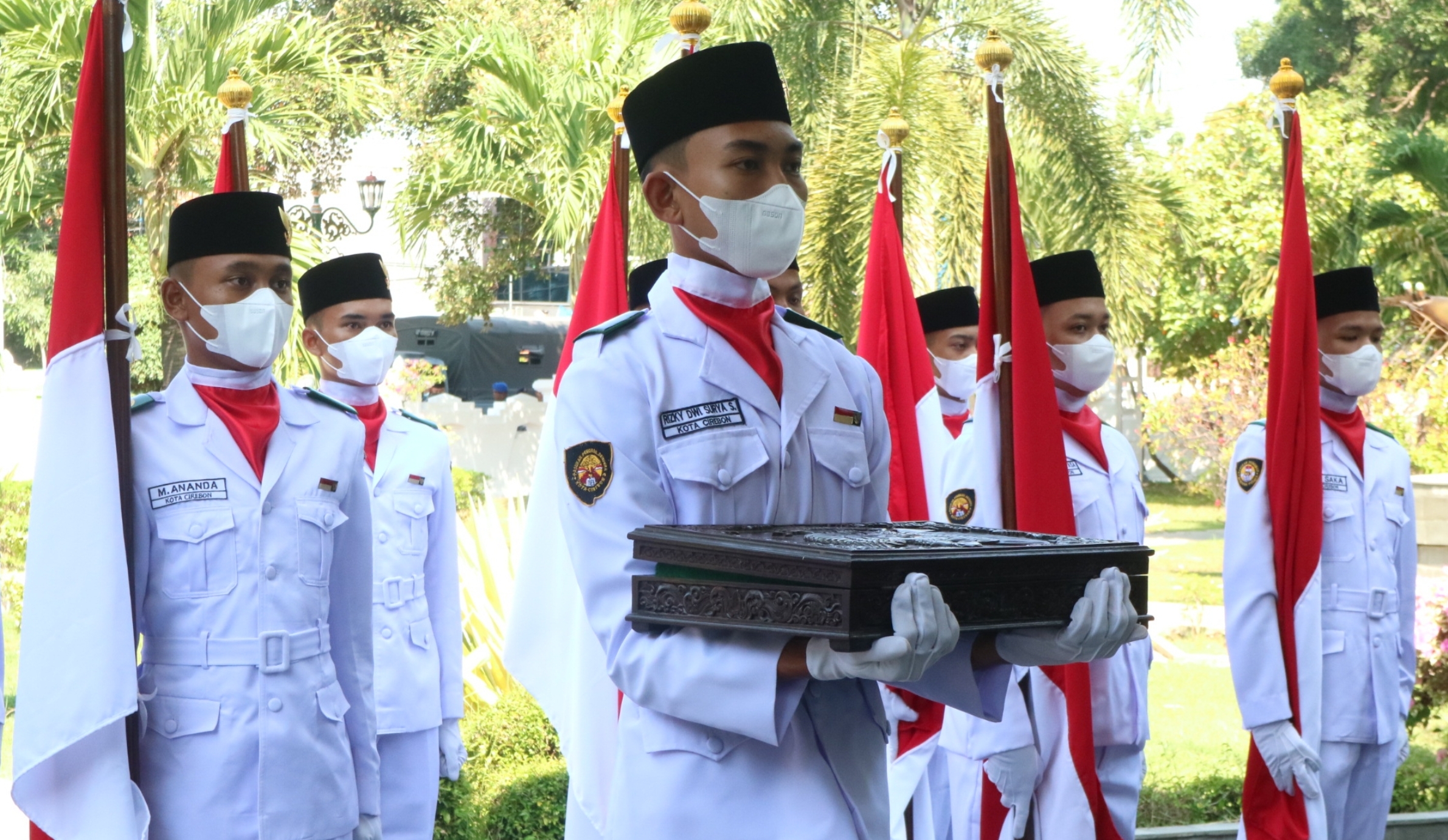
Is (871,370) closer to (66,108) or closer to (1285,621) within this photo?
(1285,621)

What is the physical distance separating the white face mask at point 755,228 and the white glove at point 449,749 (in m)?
3.36

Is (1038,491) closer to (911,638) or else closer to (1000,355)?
(1000,355)

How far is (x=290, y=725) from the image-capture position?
343 cm

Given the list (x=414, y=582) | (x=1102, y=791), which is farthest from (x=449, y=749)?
(x=1102, y=791)

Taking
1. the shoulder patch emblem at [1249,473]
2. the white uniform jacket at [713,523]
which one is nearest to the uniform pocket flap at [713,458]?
the white uniform jacket at [713,523]

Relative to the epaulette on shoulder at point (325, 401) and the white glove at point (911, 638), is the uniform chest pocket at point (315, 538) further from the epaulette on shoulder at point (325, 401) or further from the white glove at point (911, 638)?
the white glove at point (911, 638)

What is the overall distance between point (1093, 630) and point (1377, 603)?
3.55 meters

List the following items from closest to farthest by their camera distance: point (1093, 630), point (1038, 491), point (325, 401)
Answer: point (1093, 630) → point (325, 401) → point (1038, 491)

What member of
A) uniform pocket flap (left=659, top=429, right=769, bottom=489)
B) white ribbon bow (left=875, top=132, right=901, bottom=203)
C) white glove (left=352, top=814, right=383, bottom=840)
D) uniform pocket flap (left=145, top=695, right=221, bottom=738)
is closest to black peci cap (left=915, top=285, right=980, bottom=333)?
white ribbon bow (left=875, top=132, right=901, bottom=203)

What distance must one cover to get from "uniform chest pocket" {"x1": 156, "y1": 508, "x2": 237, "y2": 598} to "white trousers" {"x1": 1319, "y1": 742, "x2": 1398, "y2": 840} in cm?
374

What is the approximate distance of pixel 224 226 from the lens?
12.2ft

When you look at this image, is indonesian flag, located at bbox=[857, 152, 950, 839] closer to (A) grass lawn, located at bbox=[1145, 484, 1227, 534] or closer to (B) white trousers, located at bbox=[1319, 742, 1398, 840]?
(B) white trousers, located at bbox=[1319, 742, 1398, 840]

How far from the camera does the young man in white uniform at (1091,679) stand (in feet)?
13.9

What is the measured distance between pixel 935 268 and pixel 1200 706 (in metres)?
4.13
